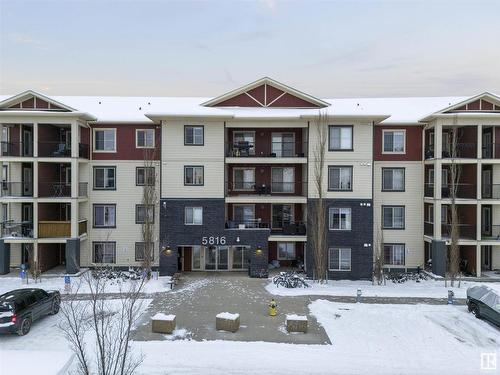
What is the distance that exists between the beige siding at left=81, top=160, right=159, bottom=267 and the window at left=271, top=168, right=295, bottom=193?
968 cm

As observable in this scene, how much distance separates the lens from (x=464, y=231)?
92.7ft

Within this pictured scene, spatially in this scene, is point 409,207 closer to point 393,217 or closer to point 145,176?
point 393,217

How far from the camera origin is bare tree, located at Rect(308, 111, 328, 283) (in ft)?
84.0

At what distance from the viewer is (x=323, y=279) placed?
84.7ft

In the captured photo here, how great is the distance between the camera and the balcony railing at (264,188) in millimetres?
29250

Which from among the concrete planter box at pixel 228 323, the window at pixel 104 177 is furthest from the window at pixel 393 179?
the window at pixel 104 177

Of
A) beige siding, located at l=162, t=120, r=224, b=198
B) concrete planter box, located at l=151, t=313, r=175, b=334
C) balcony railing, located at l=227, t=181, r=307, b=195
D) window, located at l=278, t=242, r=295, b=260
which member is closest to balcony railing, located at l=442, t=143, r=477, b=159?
balcony railing, located at l=227, t=181, r=307, b=195

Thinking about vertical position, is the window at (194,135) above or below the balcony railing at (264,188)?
above

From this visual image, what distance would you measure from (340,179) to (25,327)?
19.6m

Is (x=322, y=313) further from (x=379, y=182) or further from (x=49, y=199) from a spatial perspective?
(x=49, y=199)

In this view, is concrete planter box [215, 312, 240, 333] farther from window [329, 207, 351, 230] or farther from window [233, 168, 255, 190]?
window [233, 168, 255, 190]

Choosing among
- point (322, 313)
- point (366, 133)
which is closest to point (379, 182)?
point (366, 133)

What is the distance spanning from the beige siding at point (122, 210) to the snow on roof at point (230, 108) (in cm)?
365

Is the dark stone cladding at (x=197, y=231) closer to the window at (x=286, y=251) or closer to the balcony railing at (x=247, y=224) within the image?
the balcony railing at (x=247, y=224)
